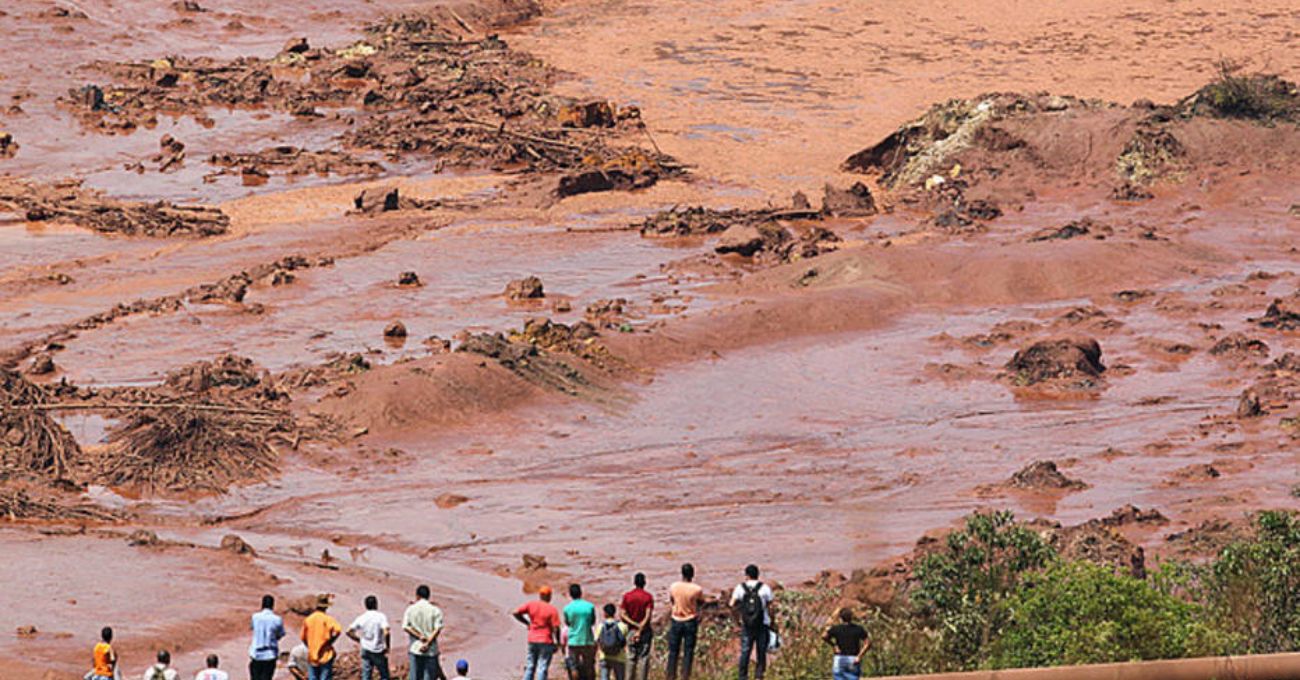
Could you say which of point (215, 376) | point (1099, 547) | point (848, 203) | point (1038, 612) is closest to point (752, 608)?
point (1038, 612)

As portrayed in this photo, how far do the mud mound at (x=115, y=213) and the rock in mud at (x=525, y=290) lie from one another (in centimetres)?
768

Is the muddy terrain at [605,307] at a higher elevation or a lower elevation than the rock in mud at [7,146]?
higher

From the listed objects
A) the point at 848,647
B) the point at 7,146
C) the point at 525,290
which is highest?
the point at 848,647

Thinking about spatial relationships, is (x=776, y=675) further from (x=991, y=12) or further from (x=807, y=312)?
(x=991, y=12)

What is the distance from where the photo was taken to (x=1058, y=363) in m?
30.2

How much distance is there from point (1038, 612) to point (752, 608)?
2675mm

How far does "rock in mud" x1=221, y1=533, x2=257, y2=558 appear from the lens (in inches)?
874

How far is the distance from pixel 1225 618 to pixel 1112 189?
25783mm

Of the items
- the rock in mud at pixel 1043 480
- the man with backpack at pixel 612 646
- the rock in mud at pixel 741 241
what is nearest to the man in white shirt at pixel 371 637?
the man with backpack at pixel 612 646

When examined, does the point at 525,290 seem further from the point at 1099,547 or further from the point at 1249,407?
the point at 1099,547

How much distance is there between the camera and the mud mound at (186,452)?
25.1 metres

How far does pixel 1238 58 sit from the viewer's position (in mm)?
55750

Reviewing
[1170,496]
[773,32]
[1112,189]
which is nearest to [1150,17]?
[773,32]

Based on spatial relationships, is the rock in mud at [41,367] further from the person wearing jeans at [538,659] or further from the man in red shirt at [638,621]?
the man in red shirt at [638,621]
